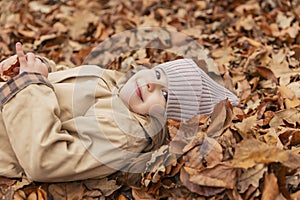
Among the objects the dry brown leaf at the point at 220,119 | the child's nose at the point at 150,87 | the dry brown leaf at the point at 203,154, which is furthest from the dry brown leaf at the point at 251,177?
the child's nose at the point at 150,87

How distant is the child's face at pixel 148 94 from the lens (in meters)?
2.08

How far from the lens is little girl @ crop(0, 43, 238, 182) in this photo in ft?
6.20

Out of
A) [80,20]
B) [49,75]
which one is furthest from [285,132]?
[80,20]

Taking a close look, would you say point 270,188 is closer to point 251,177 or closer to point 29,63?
point 251,177

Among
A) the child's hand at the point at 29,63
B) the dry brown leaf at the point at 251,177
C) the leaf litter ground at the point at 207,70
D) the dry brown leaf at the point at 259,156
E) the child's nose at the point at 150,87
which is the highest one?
the child's hand at the point at 29,63

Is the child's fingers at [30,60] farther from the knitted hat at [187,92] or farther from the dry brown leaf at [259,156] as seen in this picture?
the dry brown leaf at [259,156]

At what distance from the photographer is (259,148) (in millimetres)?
1795

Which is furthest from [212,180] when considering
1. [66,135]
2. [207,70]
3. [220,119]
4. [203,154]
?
[207,70]

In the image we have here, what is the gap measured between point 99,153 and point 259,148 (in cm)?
61

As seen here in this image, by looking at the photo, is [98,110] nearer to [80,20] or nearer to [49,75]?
[49,75]

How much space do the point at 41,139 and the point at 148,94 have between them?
1.64ft

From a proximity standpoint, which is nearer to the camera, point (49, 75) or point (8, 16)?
point (49, 75)

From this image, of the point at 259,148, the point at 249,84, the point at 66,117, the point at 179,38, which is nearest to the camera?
the point at 259,148

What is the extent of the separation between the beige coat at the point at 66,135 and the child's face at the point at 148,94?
0.14ft
